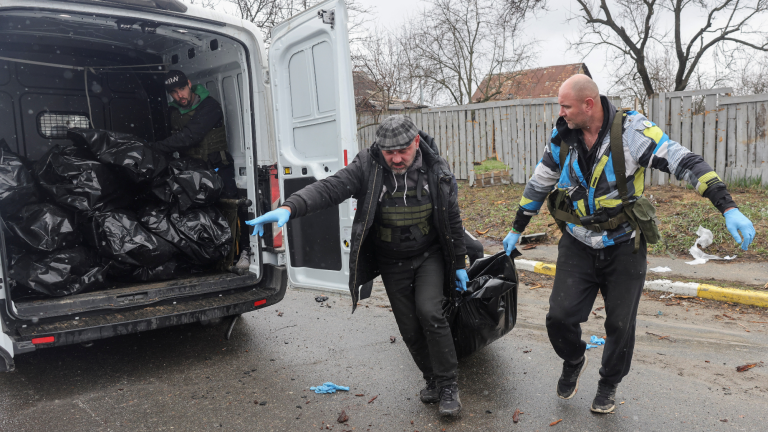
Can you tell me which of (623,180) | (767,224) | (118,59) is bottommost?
(767,224)

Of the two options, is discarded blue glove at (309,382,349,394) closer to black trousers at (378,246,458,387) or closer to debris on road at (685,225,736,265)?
black trousers at (378,246,458,387)

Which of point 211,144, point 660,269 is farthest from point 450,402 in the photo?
point 660,269

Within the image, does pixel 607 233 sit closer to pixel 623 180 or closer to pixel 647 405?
pixel 623 180

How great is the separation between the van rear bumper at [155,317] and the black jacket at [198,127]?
147 centimetres

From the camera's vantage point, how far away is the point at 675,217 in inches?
268

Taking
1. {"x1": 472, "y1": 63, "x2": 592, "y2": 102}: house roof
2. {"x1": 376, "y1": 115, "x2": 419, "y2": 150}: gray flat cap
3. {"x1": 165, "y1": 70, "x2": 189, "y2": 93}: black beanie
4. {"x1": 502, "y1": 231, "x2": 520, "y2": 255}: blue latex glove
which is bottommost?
{"x1": 502, "y1": 231, "x2": 520, "y2": 255}: blue latex glove

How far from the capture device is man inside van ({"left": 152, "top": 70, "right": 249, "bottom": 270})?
16.0 feet

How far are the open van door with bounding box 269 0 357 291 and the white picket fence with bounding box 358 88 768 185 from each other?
6.62 m

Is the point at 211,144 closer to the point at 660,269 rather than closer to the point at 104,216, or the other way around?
the point at 104,216

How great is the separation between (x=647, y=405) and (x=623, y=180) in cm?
127

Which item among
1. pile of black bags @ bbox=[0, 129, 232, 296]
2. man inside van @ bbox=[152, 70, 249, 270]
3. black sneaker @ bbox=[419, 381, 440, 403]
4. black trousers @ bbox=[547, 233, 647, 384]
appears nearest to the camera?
black trousers @ bbox=[547, 233, 647, 384]

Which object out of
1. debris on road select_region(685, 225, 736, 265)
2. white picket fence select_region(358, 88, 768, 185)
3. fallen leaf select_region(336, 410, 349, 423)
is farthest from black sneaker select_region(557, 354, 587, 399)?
white picket fence select_region(358, 88, 768, 185)

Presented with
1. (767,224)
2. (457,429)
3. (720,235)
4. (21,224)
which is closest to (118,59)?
(21,224)

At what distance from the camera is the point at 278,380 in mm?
3514
